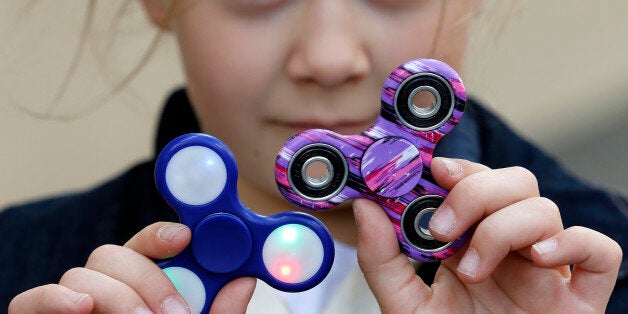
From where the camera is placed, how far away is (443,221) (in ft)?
2.24

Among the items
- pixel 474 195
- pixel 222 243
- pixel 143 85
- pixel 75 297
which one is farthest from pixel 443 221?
pixel 143 85

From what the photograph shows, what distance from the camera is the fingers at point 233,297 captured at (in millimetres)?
679

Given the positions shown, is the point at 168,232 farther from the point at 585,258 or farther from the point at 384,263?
the point at 585,258

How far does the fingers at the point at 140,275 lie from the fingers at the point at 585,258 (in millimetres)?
243

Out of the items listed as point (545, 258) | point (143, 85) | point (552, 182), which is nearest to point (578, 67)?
point (143, 85)

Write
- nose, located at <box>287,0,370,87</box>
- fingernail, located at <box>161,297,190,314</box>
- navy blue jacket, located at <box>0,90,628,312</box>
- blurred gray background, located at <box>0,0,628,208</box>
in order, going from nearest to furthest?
fingernail, located at <box>161,297,190,314</box>
nose, located at <box>287,0,370,87</box>
navy blue jacket, located at <box>0,90,628,312</box>
blurred gray background, located at <box>0,0,628,208</box>

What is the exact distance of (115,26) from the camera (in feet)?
3.84

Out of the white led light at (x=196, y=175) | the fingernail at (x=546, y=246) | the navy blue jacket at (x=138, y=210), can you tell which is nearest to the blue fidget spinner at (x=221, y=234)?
the white led light at (x=196, y=175)

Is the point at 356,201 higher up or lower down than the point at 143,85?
higher up

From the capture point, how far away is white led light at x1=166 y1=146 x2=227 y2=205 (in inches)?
26.2

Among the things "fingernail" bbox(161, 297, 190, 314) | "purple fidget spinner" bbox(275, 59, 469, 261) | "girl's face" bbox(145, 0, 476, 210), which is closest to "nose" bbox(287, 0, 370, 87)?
"girl's face" bbox(145, 0, 476, 210)

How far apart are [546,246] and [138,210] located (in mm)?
541

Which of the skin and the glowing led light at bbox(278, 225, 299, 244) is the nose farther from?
the glowing led light at bbox(278, 225, 299, 244)

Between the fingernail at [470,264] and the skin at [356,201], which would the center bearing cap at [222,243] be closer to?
the skin at [356,201]
